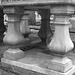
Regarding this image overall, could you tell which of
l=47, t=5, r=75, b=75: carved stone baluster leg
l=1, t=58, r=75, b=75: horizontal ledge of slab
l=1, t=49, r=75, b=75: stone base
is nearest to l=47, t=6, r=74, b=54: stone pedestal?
l=47, t=5, r=75, b=75: carved stone baluster leg

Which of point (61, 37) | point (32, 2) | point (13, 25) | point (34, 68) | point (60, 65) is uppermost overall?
point (32, 2)

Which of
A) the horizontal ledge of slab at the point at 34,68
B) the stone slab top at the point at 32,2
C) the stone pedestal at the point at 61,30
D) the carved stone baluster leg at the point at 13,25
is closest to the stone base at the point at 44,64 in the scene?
the horizontal ledge of slab at the point at 34,68

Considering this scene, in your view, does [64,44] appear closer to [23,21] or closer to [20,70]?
[20,70]

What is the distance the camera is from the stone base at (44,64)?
321 centimetres

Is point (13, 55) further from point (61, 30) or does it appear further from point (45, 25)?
point (45, 25)

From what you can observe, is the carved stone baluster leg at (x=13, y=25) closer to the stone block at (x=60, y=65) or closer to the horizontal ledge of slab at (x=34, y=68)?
the horizontal ledge of slab at (x=34, y=68)

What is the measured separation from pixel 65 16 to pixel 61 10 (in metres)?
0.17

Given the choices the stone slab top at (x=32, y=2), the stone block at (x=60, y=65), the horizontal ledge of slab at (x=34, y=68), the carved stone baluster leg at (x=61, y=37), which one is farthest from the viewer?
the horizontal ledge of slab at (x=34, y=68)

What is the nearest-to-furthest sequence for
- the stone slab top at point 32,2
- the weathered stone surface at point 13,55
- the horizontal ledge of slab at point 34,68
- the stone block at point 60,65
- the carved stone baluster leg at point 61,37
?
1. the stone slab top at point 32,2
2. the carved stone baluster leg at point 61,37
3. the stone block at point 60,65
4. the horizontal ledge of slab at point 34,68
5. the weathered stone surface at point 13,55

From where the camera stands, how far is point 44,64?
368 cm

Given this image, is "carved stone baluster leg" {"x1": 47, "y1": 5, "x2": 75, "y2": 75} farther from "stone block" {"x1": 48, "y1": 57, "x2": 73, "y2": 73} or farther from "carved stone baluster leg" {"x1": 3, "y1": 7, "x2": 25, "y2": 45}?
"carved stone baluster leg" {"x1": 3, "y1": 7, "x2": 25, "y2": 45}

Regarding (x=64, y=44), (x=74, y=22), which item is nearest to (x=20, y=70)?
(x=64, y=44)

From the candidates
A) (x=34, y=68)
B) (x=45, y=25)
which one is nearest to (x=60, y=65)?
(x=34, y=68)

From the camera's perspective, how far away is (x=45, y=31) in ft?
18.7
